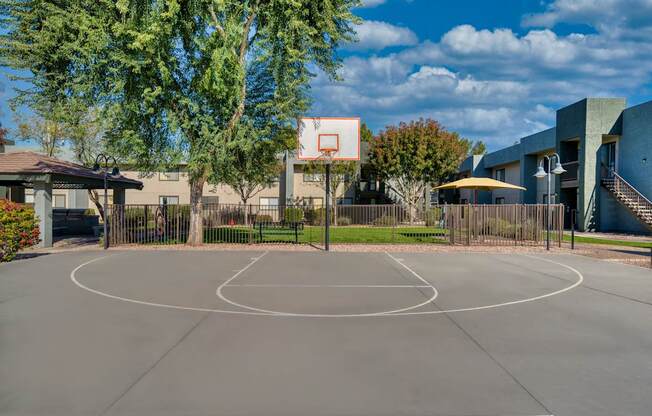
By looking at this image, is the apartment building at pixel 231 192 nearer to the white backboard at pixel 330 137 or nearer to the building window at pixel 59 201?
the building window at pixel 59 201

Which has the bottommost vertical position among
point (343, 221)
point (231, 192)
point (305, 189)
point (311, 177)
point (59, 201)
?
point (343, 221)

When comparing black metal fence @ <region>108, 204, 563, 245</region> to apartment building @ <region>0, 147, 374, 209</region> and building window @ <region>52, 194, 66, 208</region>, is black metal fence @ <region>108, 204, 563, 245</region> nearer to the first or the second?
apartment building @ <region>0, 147, 374, 209</region>

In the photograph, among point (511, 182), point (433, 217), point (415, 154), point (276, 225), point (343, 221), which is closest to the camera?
point (276, 225)

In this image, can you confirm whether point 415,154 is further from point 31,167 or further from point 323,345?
point 323,345

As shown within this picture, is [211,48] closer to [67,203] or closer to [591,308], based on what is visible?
[591,308]

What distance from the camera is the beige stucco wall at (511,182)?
38438mm

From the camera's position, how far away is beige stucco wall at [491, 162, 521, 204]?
3844 cm

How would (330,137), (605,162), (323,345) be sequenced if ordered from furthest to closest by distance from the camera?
(605,162) < (330,137) < (323,345)

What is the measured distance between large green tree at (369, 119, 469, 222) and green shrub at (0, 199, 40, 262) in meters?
25.4

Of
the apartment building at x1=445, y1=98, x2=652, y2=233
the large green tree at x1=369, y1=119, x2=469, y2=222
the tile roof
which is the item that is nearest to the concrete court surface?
the tile roof

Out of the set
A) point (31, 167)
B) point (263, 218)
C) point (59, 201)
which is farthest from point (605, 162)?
point (59, 201)

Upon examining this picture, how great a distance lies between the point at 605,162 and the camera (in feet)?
98.5

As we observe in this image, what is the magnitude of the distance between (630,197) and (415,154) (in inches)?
570

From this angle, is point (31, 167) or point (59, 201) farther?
point (59, 201)
